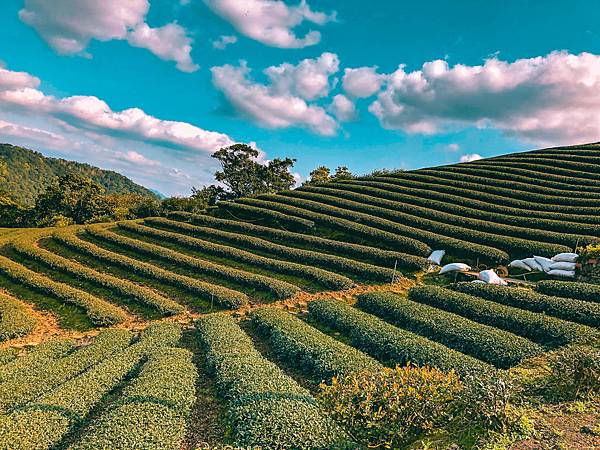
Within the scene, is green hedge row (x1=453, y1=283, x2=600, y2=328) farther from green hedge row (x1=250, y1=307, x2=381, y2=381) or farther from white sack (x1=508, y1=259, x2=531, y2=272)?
green hedge row (x1=250, y1=307, x2=381, y2=381)

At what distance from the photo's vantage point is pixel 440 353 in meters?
12.1

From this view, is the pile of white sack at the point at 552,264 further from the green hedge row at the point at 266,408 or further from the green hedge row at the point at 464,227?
the green hedge row at the point at 266,408

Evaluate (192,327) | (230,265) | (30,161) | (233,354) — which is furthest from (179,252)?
(30,161)

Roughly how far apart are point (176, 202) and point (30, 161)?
409 ft

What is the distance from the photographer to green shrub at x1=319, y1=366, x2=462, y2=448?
705cm

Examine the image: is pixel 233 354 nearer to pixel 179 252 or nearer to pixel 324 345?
pixel 324 345

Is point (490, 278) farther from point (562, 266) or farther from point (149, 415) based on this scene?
point (149, 415)

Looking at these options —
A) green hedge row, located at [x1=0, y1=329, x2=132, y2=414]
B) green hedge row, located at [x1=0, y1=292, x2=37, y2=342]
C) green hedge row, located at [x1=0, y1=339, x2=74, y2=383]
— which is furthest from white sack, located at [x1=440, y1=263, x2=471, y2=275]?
green hedge row, located at [x1=0, y1=292, x2=37, y2=342]

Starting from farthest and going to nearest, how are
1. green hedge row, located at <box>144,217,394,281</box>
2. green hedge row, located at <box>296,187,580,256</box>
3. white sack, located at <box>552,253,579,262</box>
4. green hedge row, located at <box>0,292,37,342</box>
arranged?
green hedge row, located at <box>296,187,580,256</box>
green hedge row, located at <box>144,217,394,281</box>
white sack, located at <box>552,253,579,262</box>
green hedge row, located at <box>0,292,37,342</box>

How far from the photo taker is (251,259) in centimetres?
2691

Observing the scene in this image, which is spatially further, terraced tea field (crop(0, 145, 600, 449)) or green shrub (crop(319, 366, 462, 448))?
terraced tea field (crop(0, 145, 600, 449))

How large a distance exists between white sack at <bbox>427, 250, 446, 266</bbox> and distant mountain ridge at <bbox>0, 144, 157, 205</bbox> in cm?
10300

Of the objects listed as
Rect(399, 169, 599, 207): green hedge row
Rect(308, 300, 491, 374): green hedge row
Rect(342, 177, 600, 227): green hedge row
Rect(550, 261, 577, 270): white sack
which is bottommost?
Rect(308, 300, 491, 374): green hedge row

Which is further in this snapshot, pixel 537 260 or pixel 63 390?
pixel 537 260
